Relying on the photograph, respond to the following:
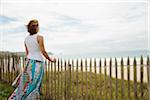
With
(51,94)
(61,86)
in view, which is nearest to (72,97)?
(61,86)

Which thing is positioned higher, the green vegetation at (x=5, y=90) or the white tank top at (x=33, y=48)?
the white tank top at (x=33, y=48)

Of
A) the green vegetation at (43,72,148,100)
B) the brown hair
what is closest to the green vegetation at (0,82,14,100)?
the green vegetation at (43,72,148,100)

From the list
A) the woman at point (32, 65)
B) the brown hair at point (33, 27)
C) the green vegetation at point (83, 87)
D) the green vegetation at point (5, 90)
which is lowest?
the green vegetation at point (5, 90)

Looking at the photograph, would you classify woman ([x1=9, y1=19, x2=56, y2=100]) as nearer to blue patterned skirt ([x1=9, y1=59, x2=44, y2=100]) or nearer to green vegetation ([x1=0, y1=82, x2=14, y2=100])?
blue patterned skirt ([x1=9, y1=59, x2=44, y2=100])

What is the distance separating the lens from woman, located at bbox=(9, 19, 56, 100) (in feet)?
23.1

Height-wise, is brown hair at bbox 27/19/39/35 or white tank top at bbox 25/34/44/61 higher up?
brown hair at bbox 27/19/39/35

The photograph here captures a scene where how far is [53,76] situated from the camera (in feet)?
33.4

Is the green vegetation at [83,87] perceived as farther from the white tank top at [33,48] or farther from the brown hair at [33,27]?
the brown hair at [33,27]

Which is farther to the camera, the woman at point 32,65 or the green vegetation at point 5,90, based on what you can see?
the green vegetation at point 5,90

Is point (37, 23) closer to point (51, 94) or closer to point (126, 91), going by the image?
point (126, 91)

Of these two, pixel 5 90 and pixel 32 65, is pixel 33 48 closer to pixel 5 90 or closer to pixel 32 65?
pixel 32 65

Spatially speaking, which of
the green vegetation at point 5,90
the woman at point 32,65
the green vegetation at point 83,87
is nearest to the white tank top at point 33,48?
the woman at point 32,65

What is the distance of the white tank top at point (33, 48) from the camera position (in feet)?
23.1

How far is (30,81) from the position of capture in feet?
24.0
